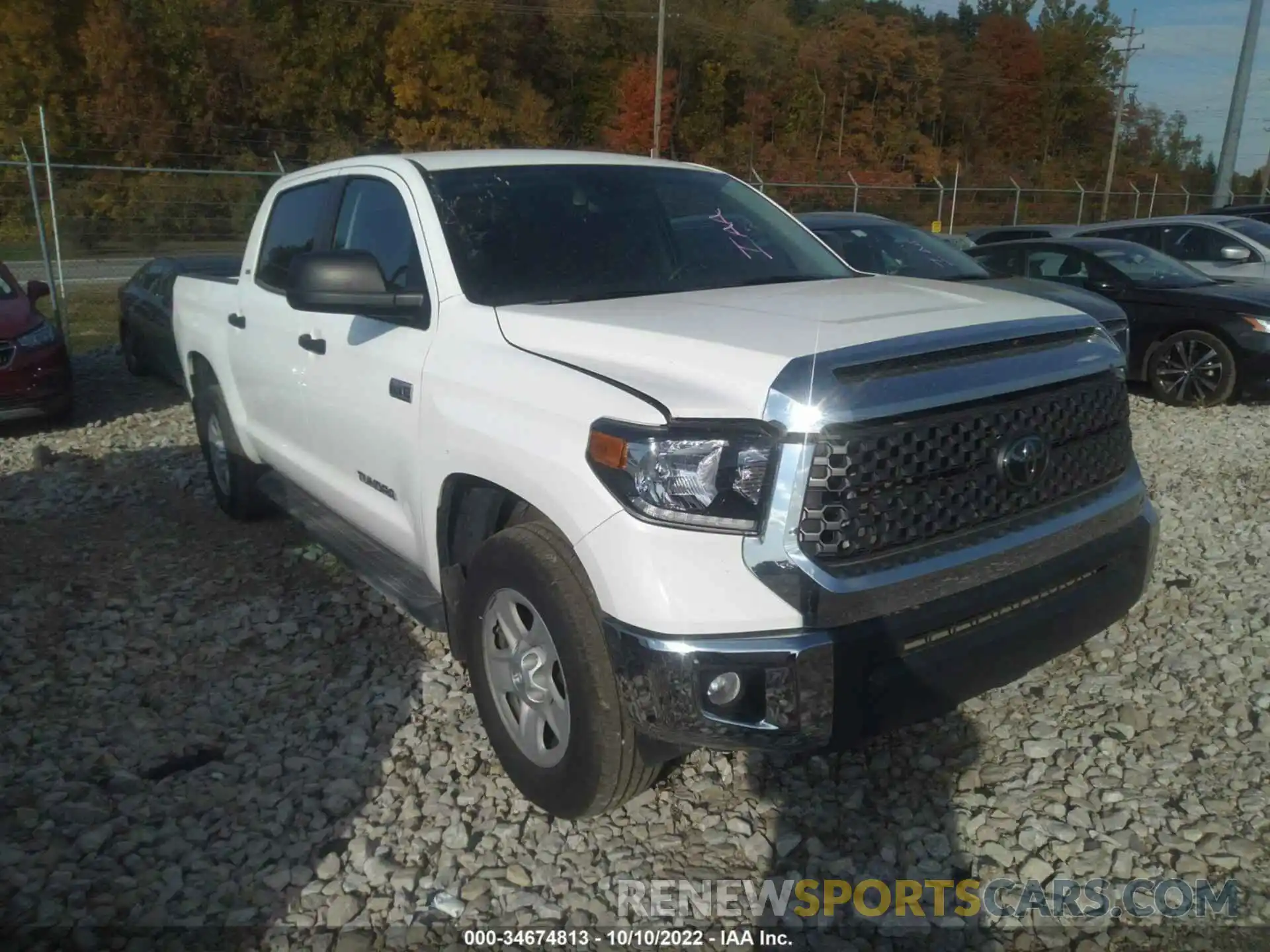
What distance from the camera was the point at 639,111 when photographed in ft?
150

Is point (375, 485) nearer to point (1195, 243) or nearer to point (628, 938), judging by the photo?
point (628, 938)

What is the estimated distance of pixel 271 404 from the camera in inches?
192

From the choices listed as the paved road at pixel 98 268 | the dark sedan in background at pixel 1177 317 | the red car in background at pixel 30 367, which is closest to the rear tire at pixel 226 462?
the red car in background at pixel 30 367

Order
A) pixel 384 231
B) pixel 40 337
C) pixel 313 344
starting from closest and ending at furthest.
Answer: pixel 384 231 → pixel 313 344 → pixel 40 337

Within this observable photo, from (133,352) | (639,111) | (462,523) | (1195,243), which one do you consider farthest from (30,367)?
(639,111)

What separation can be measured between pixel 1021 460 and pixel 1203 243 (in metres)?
11.4

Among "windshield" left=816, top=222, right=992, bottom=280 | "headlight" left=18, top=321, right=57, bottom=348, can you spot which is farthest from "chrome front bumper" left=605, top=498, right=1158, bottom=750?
"headlight" left=18, top=321, right=57, bottom=348

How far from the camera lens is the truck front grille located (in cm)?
250

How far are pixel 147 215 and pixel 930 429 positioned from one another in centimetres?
1571

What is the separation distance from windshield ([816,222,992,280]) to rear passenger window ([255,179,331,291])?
15.6 ft

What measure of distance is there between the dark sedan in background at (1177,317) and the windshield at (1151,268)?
0.04ft

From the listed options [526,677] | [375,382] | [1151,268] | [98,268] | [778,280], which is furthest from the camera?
[98,268]

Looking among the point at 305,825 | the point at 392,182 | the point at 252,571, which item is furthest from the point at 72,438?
the point at 305,825

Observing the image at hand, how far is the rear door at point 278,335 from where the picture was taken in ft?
14.9
